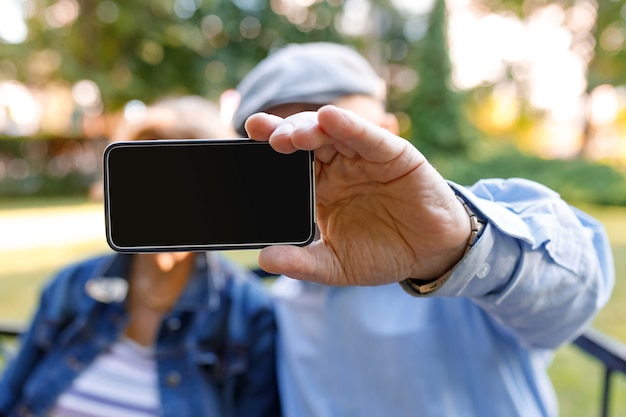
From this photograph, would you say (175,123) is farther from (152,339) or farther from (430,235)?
(430,235)

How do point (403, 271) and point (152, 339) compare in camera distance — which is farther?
point (152, 339)

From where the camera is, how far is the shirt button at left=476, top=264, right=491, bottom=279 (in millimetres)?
874

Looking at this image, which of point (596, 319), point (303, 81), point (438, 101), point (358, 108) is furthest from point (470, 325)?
point (438, 101)

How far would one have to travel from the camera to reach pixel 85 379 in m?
1.40

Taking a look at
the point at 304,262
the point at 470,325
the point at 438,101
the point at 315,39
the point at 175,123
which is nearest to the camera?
the point at 304,262

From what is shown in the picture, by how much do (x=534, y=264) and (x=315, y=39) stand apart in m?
13.2

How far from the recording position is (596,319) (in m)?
3.72

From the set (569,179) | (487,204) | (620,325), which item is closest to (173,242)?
(487,204)

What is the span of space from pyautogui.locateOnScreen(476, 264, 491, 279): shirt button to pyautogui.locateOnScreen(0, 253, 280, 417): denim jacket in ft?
2.23

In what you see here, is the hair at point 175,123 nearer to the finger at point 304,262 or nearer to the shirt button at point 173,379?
the shirt button at point 173,379

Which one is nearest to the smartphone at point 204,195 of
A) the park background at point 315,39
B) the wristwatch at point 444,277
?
the wristwatch at point 444,277

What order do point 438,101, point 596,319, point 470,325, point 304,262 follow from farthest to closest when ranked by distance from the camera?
point 438,101 → point 596,319 → point 470,325 → point 304,262

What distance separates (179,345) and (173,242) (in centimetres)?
69

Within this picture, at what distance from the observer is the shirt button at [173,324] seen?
1.40 m
